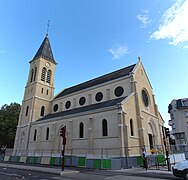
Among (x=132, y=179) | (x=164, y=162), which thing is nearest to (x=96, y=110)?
(x=164, y=162)

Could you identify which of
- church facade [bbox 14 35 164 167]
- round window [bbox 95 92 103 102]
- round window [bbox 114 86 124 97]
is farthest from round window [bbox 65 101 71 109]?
round window [bbox 114 86 124 97]

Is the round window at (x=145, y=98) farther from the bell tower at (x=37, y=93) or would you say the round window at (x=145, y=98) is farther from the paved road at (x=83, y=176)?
the bell tower at (x=37, y=93)

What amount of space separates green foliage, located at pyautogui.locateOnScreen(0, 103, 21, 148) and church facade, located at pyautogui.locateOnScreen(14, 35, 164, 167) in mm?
6828

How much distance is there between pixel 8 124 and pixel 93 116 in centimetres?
2615

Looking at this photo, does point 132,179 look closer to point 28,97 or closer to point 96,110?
point 96,110

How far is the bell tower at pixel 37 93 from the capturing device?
31.6 metres

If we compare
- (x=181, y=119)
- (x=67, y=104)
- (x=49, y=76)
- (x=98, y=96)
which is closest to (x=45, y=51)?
(x=49, y=76)

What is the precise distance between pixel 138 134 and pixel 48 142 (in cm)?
1485

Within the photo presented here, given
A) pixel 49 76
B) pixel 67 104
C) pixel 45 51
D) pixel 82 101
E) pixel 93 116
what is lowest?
pixel 93 116

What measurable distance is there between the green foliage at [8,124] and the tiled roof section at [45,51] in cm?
1506

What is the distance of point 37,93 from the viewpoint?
111 ft

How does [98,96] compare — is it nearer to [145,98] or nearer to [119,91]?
[119,91]

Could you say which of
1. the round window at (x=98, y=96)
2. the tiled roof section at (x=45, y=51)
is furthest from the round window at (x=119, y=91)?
the tiled roof section at (x=45, y=51)

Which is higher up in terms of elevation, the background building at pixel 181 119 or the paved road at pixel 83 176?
the background building at pixel 181 119
